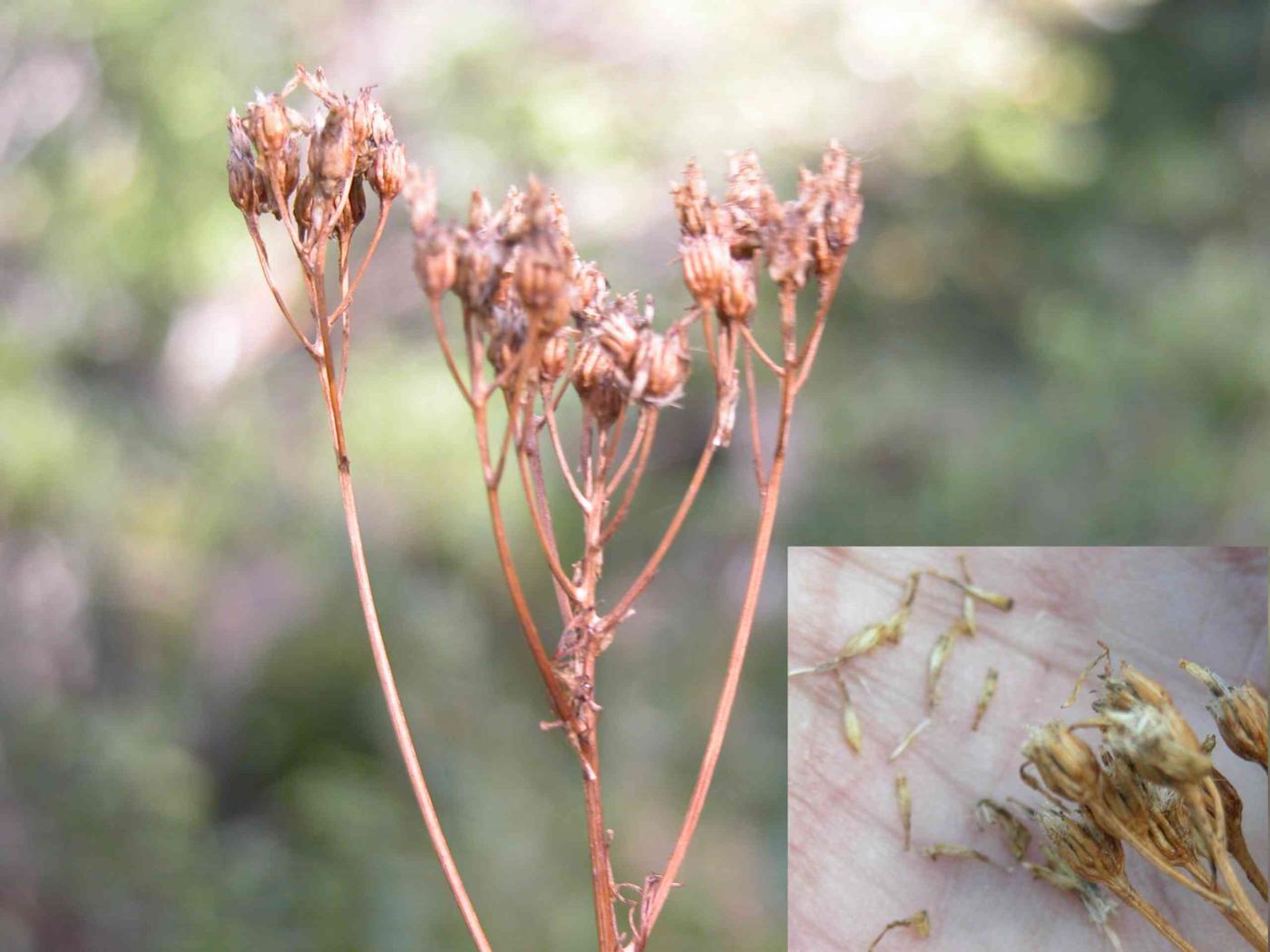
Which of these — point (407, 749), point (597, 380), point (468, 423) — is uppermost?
point (597, 380)

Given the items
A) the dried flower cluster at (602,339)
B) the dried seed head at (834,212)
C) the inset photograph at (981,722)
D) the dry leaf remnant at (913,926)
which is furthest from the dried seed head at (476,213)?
the dry leaf remnant at (913,926)

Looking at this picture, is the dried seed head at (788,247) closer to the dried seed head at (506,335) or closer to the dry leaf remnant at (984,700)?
the dried seed head at (506,335)

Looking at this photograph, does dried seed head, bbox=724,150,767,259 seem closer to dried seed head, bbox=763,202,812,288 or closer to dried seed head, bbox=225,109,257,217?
dried seed head, bbox=763,202,812,288


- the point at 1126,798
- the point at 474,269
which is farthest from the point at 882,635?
the point at 474,269

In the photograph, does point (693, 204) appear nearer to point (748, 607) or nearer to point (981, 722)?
point (748, 607)

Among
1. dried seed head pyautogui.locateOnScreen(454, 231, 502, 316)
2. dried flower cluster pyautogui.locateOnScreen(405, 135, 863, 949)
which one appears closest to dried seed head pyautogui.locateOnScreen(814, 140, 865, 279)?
dried flower cluster pyautogui.locateOnScreen(405, 135, 863, 949)

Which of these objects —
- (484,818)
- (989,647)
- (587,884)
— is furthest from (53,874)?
(989,647)

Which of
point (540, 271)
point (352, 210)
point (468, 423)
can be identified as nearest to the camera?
point (540, 271)
